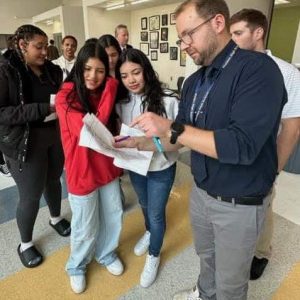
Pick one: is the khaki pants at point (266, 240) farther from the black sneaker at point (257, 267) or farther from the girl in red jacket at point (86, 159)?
the girl in red jacket at point (86, 159)

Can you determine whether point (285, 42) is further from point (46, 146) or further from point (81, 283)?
point (81, 283)

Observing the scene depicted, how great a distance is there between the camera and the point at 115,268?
1646mm

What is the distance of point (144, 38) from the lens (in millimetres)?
8305

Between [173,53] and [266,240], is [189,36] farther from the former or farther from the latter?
[173,53]

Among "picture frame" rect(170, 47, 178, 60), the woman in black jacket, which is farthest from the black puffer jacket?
"picture frame" rect(170, 47, 178, 60)

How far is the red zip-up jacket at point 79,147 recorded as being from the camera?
121 centimetres

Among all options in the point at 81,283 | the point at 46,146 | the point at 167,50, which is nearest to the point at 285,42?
the point at 167,50

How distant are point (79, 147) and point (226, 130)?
750mm

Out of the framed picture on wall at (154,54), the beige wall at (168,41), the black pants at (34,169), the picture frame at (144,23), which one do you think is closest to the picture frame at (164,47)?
the beige wall at (168,41)

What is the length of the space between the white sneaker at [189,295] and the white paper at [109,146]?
760mm

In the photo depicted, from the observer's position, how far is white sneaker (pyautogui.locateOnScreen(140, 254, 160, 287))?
1564mm

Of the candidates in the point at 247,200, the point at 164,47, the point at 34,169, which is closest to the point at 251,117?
the point at 247,200

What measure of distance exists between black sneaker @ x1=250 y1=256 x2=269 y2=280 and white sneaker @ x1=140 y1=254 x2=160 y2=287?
2.00ft

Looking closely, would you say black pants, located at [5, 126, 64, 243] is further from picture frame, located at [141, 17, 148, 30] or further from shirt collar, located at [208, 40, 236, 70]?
picture frame, located at [141, 17, 148, 30]
